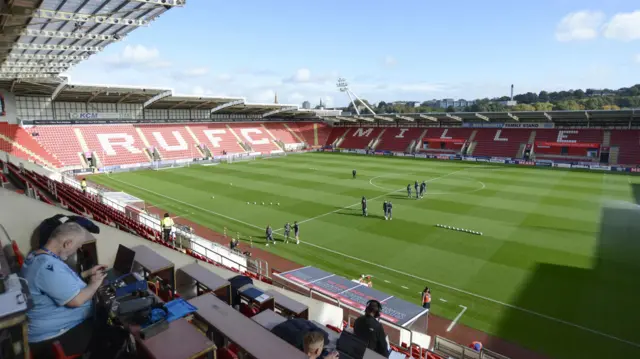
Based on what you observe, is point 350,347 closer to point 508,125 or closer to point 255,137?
point 508,125

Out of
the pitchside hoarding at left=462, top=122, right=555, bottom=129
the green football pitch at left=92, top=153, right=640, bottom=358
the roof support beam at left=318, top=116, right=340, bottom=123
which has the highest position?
the roof support beam at left=318, top=116, right=340, bottom=123

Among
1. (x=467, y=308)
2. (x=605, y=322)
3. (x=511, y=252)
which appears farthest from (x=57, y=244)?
(x=511, y=252)

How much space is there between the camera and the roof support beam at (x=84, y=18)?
14609mm

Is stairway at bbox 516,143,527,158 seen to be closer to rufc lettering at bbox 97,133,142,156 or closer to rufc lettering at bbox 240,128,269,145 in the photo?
rufc lettering at bbox 240,128,269,145

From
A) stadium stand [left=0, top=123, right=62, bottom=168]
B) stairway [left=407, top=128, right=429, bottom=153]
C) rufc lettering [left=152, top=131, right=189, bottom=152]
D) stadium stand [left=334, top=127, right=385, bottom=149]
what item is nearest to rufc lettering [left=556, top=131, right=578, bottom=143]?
stairway [left=407, top=128, right=429, bottom=153]

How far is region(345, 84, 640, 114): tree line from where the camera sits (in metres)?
106

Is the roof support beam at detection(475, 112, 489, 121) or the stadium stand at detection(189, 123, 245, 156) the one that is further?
the stadium stand at detection(189, 123, 245, 156)

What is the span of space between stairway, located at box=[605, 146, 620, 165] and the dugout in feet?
144

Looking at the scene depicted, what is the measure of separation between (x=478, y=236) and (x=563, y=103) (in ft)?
370

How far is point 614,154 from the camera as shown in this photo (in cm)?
4284

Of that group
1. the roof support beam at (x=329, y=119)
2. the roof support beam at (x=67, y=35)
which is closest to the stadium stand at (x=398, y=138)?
the roof support beam at (x=329, y=119)

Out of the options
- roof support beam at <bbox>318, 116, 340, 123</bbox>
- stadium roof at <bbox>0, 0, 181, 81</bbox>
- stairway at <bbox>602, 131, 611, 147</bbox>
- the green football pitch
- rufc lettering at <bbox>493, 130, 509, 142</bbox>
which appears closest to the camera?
the green football pitch

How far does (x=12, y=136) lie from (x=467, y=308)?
46.9m

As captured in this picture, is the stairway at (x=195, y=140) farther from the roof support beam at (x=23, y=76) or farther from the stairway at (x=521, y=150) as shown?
the stairway at (x=521, y=150)
